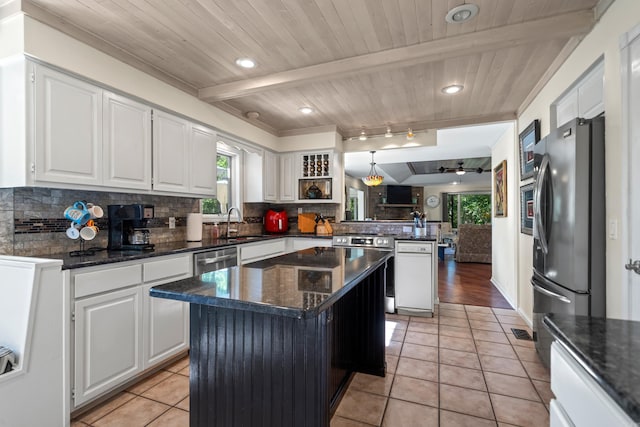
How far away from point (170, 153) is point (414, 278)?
9.52ft

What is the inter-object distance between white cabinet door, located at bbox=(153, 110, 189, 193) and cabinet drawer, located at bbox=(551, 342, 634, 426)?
2.80m

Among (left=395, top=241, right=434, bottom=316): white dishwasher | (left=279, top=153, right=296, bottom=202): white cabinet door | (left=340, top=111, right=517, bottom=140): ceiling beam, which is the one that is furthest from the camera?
(left=279, top=153, right=296, bottom=202): white cabinet door

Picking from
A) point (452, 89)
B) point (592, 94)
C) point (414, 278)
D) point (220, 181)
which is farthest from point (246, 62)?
point (414, 278)

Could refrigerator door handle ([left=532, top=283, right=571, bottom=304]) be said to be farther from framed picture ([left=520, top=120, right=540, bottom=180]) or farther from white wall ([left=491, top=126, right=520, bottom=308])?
white wall ([left=491, top=126, right=520, bottom=308])

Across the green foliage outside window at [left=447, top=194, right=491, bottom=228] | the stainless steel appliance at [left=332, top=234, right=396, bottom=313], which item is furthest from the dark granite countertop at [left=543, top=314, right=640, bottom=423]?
the green foliage outside window at [left=447, top=194, right=491, bottom=228]

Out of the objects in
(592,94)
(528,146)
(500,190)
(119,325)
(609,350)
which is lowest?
(119,325)

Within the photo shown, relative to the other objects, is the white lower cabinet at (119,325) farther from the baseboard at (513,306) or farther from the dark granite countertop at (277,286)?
the baseboard at (513,306)

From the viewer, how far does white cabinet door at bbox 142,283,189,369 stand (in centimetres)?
223

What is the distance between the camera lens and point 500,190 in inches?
185

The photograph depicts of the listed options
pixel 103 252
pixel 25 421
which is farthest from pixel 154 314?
pixel 25 421

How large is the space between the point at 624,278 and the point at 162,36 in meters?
3.22

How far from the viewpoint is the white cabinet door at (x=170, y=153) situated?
268 centimetres

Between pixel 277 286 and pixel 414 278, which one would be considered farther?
pixel 414 278

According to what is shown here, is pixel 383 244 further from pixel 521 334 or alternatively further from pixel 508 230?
pixel 508 230
